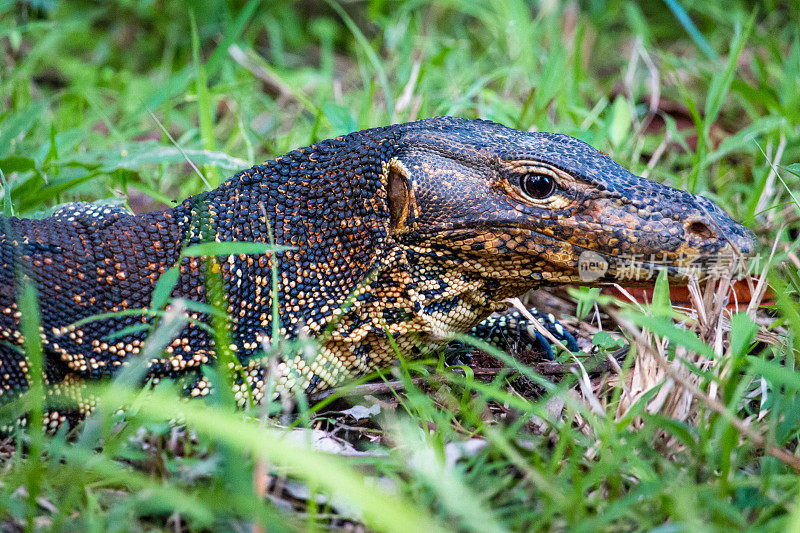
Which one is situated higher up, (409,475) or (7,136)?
(7,136)

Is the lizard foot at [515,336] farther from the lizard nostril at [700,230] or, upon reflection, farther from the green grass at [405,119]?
the lizard nostril at [700,230]

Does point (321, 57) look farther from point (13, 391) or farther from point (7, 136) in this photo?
point (13, 391)

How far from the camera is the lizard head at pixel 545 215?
10.2 feet

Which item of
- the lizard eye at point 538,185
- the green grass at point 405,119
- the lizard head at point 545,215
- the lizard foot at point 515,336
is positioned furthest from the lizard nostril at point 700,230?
the lizard foot at point 515,336

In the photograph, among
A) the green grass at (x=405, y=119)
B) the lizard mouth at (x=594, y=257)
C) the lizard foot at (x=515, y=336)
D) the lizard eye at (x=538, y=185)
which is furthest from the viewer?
the lizard foot at (x=515, y=336)

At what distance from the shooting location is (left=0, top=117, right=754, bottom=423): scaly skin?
309 centimetres

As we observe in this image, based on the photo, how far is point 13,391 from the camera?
9.90 feet

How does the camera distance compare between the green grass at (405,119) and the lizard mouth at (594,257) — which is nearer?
the green grass at (405,119)

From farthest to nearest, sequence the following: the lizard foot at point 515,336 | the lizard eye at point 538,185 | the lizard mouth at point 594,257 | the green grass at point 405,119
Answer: the lizard foot at point 515,336 → the lizard eye at point 538,185 → the lizard mouth at point 594,257 → the green grass at point 405,119

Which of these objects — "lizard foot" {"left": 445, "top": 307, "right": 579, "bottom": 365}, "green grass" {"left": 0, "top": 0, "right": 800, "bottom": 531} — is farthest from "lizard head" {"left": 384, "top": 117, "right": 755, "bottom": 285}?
"lizard foot" {"left": 445, "top": 307, "right": 579, "bottom": 365}

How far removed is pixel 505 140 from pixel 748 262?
1187 mm

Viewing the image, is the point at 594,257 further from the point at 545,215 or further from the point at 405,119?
the point at 405,119

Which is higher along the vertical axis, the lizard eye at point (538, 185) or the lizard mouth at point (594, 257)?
the lizard eye at point (538, 185)

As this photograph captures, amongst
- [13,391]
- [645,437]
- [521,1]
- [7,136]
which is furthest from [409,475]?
[521,1]
